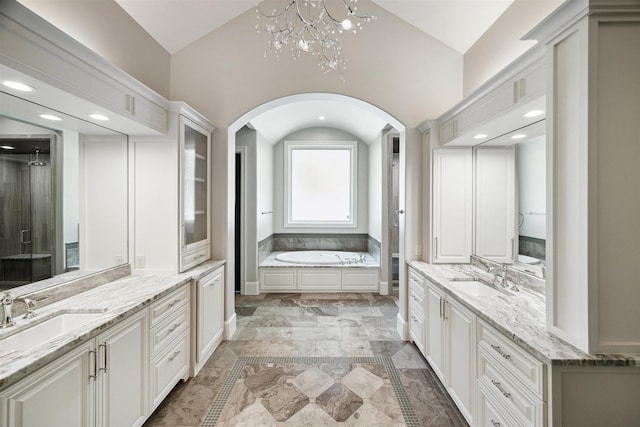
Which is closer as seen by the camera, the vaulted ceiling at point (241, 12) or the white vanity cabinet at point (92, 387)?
the white vanity cabinet at point (92, 387)

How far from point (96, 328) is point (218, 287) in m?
1.58

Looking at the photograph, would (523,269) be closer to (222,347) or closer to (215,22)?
(222,347)

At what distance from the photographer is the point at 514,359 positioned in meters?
1.42

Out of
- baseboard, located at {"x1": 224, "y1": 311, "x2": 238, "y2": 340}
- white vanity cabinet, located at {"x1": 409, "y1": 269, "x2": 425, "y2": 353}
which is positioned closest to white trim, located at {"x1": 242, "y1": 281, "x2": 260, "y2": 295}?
baseboard, located at {"x1": 224, "y1": 311, "x2": 238, "y2": 340}

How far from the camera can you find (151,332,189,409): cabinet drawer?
198cm

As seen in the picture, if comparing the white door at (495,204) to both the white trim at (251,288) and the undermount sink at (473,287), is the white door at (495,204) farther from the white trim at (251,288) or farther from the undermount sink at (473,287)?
the white trim at (251,288)

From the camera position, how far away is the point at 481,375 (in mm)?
1719

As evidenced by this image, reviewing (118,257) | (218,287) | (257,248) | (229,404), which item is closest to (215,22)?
(118,257)

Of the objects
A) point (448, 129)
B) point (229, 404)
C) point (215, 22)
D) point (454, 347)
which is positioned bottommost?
point (229, 404)

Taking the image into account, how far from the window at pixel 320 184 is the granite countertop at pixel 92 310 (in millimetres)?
3320

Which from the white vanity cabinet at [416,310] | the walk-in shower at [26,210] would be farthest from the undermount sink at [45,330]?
the white vanity cabinet at [416,310]

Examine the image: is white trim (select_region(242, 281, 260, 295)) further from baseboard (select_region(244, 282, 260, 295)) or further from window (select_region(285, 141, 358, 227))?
window (select_region(285, 141, 358, 227))

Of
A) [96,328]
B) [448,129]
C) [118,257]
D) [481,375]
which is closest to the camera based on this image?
[96,328]

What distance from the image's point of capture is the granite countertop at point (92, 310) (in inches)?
44.4
